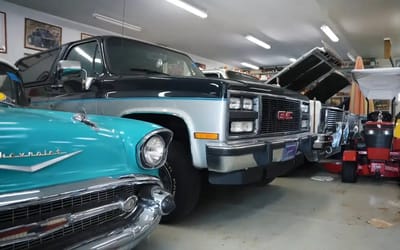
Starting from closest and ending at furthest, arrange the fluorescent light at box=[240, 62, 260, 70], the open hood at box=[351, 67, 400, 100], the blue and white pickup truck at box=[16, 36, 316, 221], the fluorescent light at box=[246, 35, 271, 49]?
1. the blue and white pickup truck at box=[16, 36, 316, 221]
2. the open hood at box=[351, 67, 400, 100]
3. the fluorescent light at box=[246, 35, 271, 49]
4. the fluorescent light at box=[240, 62, 260, 70]

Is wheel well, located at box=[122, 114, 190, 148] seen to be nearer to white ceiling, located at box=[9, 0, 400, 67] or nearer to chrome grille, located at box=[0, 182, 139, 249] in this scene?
chrome grille, located at box=[0, 182, 139, 249]

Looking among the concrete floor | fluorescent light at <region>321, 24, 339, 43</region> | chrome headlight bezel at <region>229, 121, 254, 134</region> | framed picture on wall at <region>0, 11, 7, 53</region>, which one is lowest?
the concrete floor

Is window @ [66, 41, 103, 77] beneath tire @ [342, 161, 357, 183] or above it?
above

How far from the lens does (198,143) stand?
246 cm

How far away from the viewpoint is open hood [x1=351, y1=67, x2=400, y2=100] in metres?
5.23

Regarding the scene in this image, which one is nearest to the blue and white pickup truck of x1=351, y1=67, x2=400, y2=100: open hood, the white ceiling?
x1=351, y1=67, x2=400, y2=100: open hood

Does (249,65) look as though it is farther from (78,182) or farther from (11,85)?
(78,182)

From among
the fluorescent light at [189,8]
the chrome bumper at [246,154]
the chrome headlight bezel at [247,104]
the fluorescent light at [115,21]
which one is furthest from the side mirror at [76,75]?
the fluorescent light at [115,21]

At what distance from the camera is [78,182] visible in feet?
4.74

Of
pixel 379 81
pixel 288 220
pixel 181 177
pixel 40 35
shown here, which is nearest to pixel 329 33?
pixel 379 81

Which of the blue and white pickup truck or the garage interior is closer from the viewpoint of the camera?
the blue and white pickup truck

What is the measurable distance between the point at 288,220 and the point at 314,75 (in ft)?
10.4

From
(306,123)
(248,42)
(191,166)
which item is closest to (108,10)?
(248,42)

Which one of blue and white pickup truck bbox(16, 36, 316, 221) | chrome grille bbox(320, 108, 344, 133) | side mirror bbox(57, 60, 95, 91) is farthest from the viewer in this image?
chrome grille bbox(320, 108, 344, 133)
